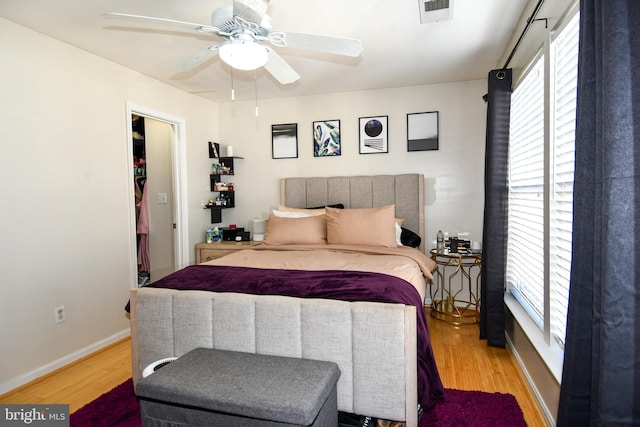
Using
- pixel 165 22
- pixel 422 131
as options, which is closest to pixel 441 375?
pixel 422 131

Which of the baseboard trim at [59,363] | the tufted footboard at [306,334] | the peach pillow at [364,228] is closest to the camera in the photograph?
the tufted footboard at [306,334]

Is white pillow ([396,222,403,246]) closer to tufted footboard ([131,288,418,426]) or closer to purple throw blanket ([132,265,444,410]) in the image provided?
purple throw blanket ([132,265,444,410])

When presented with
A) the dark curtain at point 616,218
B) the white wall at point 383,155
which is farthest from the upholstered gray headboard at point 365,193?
the dark curtain at point 616,218

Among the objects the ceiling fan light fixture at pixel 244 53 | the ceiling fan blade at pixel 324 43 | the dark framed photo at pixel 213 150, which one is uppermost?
the ceiling fan blade at pixel 324 43

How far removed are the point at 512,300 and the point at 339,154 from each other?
227 cm

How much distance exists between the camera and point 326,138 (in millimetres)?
4156

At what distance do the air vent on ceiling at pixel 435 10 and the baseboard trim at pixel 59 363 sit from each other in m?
3.44

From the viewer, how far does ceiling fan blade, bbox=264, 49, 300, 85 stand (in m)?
2.18

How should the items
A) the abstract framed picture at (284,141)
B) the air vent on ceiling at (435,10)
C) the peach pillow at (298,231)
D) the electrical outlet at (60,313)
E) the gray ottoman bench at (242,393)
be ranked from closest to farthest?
the gray ottoman bench at (242,393) < the air vent on ceiling at (435,10) < the electrical outlet at (60,313) < the peach pillow at (298,231) < the abstract framed picture at (284,141)

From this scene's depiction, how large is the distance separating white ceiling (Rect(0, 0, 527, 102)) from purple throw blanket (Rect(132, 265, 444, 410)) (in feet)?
4.96

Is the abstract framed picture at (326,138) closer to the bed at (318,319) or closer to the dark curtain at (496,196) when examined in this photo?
the bed at (318,319)

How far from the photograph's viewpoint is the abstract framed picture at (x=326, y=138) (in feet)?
13.5

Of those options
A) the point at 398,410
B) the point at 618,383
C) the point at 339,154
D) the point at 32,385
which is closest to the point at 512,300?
the point at 398,410

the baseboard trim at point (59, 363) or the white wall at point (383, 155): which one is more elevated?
the white wall at point (383, 155)
